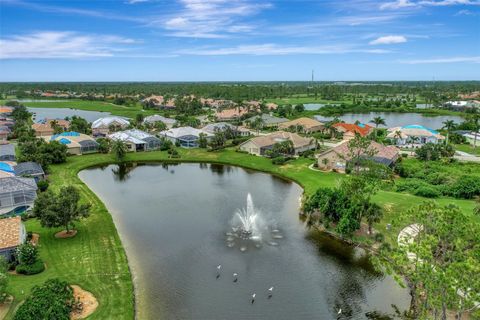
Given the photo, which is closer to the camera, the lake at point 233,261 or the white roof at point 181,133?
the lake at point 233,261

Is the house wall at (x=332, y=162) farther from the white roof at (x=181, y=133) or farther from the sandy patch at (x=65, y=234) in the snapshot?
the sandy patch at (x=65, y=234)

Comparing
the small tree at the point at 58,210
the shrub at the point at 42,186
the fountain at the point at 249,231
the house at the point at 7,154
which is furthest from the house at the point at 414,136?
the house at the point at 7,154

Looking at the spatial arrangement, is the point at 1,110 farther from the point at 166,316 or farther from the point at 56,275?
the point at 166,316

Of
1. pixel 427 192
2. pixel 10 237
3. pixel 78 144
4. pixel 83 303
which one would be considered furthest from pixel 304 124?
pixel 83 303

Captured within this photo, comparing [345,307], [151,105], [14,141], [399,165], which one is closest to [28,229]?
[345,307]

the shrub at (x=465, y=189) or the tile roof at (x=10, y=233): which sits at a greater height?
the tile roof at (x=10, y=233)

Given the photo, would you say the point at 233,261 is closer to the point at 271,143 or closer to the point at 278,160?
the point at 278,160

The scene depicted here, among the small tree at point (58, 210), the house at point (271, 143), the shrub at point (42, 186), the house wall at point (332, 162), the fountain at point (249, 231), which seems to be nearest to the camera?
the small tree at point (58, 210)
